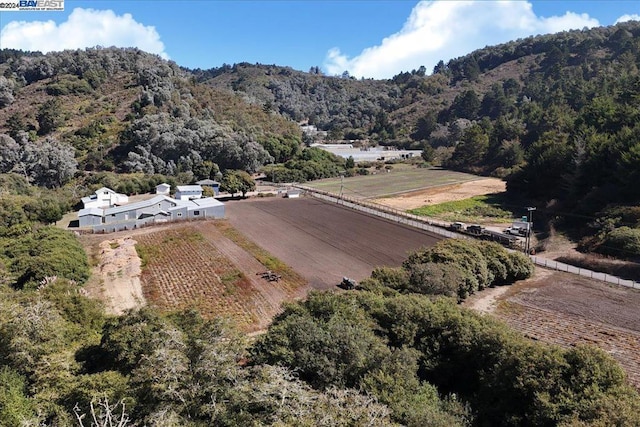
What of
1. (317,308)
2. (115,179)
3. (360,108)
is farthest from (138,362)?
(360,108)

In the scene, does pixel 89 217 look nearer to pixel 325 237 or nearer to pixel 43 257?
pixel 43 257

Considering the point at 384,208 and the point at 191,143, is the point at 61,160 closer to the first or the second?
the point at 191,143

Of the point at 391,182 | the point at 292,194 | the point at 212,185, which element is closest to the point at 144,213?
the point at 212,185

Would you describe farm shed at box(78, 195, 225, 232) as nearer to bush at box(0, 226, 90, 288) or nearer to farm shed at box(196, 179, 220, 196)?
bush at box(0, 226, 90, 288)

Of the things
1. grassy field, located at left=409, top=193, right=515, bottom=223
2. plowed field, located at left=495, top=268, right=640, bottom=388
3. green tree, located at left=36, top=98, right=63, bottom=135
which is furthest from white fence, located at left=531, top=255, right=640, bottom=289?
green tree, located at left=36, top=98, right=63, bottom=135

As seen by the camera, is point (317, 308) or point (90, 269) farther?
point (90, 269)

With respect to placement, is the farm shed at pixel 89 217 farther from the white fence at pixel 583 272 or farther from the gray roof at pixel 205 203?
the white fence at pixel 583 272
